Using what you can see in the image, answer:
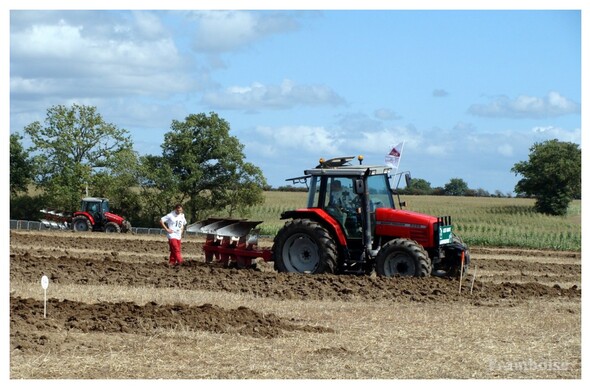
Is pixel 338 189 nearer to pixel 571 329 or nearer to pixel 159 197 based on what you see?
pixel 571 329

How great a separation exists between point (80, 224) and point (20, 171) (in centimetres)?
1891

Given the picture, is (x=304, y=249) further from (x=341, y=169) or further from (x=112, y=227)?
(x=112, y=227)

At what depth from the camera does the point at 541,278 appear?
69.3 ft

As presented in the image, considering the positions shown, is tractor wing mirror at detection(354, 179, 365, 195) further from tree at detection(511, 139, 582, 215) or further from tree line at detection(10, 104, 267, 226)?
tree at detection(511, 139, 582, 215)

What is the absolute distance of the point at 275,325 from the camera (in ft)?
38.8

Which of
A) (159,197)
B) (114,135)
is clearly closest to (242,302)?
(159,197)

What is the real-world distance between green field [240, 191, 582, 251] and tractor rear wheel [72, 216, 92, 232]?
9.14m

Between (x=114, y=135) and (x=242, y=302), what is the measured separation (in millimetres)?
45692

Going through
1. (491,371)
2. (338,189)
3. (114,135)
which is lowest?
(491,371)

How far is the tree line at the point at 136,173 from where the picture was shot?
52781 millimetres

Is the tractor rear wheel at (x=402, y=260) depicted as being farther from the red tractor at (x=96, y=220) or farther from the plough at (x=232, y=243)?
the red tractor at (x=96, y=220)

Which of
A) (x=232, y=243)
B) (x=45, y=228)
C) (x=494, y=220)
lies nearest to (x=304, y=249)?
(x=232, y=243)

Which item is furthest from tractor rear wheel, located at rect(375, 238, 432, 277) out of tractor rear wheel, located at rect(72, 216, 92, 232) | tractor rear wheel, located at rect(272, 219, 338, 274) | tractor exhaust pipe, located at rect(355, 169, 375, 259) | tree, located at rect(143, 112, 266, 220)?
tree, located at rect(143, 112, 266, 220)

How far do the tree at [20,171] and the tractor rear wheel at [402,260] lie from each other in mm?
44716
